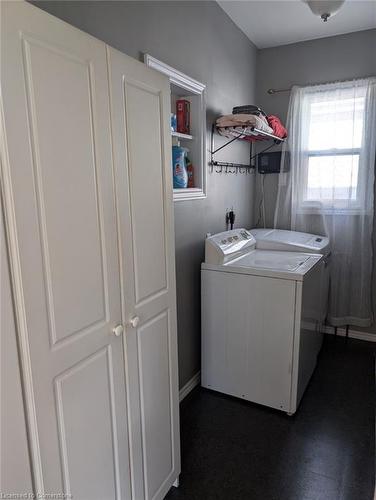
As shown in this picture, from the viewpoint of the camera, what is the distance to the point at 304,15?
2568 millimetres

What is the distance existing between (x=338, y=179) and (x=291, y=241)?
2.49 feet

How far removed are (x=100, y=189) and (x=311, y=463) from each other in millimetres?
1788

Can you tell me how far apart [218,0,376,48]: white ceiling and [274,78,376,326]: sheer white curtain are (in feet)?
1.34

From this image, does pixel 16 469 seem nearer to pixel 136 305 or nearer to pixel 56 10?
pixel 136 305

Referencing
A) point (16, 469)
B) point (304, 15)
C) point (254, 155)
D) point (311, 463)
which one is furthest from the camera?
point (254, 155)

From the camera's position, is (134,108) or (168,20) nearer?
(134,108)

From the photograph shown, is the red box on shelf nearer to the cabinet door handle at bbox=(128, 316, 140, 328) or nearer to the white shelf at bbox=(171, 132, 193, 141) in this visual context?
the white shelf at bbox=(171, 132, 193, 141)

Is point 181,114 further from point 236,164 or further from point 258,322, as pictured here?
point 258,322

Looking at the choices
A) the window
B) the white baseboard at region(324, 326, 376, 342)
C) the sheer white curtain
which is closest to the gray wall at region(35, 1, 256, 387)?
the sheer white curtain

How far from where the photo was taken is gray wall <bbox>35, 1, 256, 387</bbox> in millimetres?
1560

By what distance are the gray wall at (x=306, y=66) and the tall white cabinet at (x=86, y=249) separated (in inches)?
85.3

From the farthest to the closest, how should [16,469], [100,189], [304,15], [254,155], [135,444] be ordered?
1. [254,155]
2. [304,15]
3. [135,444]
4. [100,189]
5. [16,469]

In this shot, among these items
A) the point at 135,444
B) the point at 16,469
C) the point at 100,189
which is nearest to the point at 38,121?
the point at 100,189

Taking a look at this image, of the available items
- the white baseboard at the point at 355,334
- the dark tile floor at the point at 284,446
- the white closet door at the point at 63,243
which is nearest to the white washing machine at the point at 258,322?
the dark tile floor at the point at 284,446
